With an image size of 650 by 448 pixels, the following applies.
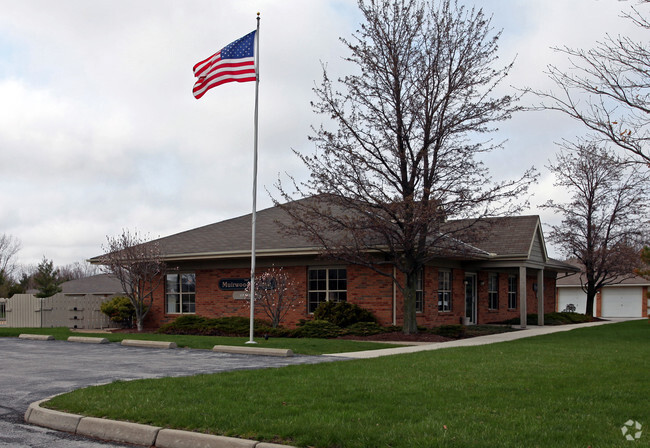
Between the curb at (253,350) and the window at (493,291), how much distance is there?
17337 millimetres

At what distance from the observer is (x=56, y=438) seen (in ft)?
24.9

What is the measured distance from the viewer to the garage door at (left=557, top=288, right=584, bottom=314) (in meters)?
54.2

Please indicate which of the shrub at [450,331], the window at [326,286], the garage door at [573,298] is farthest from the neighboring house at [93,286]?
the garage door at [573,298]

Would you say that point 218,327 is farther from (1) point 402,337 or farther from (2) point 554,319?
(2) point 554,319

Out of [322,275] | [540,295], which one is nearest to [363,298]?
[322,275]

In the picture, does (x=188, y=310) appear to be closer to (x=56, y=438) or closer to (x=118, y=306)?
(x=118, y=306)

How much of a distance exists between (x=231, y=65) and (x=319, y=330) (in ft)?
28.5

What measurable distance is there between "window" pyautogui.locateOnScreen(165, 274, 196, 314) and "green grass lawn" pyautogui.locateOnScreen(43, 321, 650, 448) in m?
17.0

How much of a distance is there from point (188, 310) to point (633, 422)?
23.4 m

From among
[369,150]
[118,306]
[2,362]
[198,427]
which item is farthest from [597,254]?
[198,427]

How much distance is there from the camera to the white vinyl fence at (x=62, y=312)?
99.3 feet

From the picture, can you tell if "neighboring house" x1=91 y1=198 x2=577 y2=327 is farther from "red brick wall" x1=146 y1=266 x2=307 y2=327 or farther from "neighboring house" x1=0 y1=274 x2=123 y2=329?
"neighboring house" x1=0 y1=274 x2=123 y2=329

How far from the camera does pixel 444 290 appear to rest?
88.4 feet

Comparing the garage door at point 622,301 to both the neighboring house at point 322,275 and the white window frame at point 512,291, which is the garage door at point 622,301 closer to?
the white window frame at point 512,291
